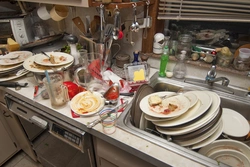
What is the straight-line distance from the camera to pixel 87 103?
81 centimetres

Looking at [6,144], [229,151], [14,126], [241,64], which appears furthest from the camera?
[6,144]

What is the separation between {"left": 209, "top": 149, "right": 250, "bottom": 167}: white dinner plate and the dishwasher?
590 mm

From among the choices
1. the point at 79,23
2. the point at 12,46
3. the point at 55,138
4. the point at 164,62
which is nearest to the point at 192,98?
the point at 164,62

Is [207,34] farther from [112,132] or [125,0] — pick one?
[112,132]

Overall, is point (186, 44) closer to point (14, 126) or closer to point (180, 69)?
point (180, 69)

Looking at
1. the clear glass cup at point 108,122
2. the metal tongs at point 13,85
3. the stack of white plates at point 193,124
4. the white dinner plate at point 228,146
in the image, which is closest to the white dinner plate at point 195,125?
the stack of white plates at point 193,124

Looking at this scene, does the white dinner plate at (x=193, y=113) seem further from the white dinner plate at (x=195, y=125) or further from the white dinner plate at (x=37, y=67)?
the white dinner plate at (x=37, y=67)

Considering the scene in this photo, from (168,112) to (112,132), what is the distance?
0.88 feet

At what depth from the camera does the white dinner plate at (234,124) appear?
0.78m

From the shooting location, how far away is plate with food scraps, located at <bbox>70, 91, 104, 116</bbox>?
773 mm

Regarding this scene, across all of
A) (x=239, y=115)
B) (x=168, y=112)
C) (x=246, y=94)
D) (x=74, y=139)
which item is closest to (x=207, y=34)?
(x=246, y=94)

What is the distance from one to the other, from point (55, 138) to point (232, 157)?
0.91 metres

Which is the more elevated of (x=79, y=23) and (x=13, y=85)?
(x=79, y=23)

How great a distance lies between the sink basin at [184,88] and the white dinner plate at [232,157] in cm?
9
